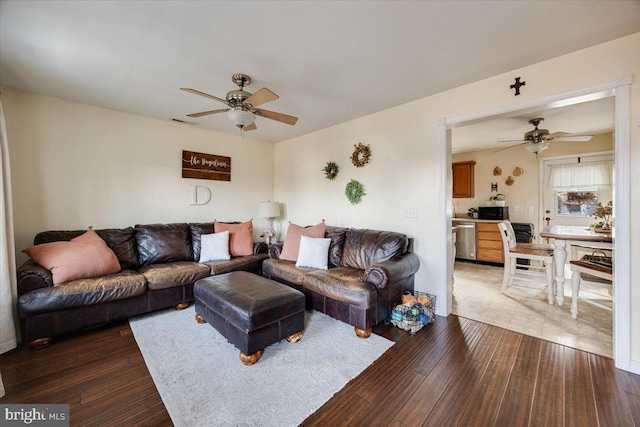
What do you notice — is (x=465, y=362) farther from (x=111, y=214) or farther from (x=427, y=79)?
(x=111, y=214)

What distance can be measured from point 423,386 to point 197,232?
334 centimetres

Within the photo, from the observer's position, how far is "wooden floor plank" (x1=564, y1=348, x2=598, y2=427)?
4.96 feet

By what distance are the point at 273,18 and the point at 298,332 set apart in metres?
2.48

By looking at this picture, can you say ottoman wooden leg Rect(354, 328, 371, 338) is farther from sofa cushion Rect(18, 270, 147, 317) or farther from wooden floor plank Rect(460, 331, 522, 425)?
sofa cushion Rect(18, 270, 147, 317)

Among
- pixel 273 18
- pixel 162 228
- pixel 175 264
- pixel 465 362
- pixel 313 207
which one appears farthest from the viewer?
pixel 313 207

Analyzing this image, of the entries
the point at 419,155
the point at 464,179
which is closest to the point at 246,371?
the point at 419,155

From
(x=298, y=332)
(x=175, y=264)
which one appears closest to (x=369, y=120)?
(x=298, y=332)

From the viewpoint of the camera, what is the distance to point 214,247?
3.59 meters

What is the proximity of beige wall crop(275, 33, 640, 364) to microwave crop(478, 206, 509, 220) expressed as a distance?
3.19 meters

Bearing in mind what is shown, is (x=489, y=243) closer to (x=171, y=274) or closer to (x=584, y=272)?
(x=584, y=272)

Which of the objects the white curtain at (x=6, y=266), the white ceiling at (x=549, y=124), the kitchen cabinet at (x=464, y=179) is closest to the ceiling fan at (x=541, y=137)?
the white ceiling at (x=549, y=124)

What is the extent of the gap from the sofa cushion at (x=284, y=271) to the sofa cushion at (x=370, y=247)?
54cm

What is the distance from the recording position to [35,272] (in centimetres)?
231

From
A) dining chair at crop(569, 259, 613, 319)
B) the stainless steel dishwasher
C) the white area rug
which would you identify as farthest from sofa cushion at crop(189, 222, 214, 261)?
the stainless steel dishwasher
